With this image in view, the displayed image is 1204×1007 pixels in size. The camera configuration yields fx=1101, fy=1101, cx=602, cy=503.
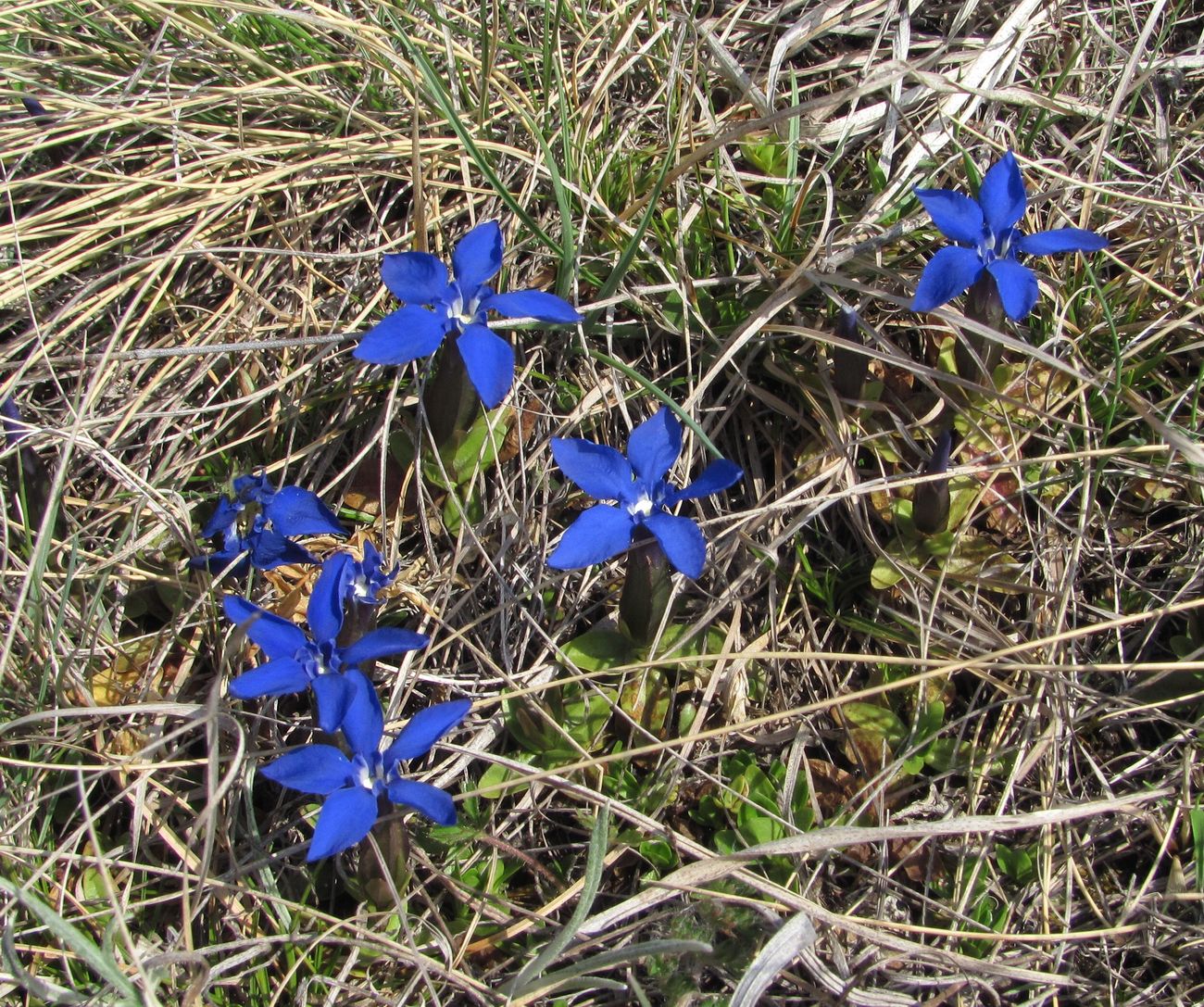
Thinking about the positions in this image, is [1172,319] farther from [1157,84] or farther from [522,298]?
[522,298]

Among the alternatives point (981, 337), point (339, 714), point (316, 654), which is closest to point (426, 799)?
point (339, 714)

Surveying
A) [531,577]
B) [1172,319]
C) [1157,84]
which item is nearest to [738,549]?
[531,577]

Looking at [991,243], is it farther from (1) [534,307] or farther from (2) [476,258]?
(2) [476,258]

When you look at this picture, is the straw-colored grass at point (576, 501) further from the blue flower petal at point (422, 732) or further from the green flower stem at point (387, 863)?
the blue flower petal at point (422, 732)

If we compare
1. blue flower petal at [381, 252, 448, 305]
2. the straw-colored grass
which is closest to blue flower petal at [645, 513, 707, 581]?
the straw-colored grass

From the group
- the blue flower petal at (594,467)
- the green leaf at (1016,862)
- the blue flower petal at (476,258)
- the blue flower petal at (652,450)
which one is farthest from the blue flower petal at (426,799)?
the green leaf at (1016,862)

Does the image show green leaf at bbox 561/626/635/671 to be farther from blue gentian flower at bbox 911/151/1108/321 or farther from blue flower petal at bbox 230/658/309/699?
blue gentian flower at bbox 911/151/1108/321
